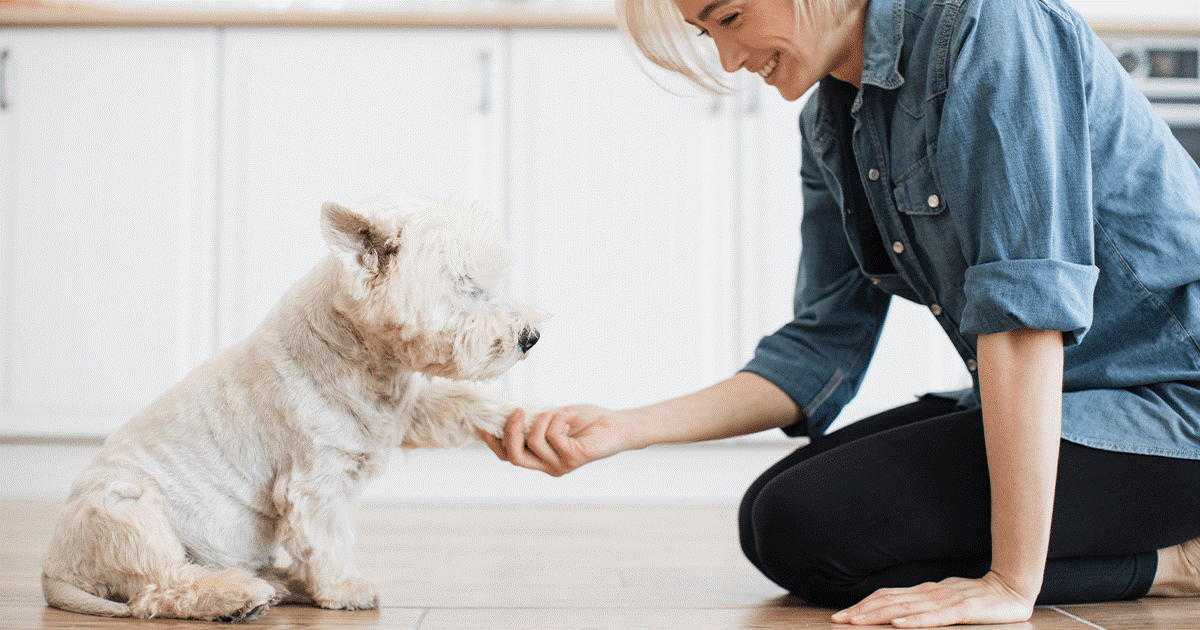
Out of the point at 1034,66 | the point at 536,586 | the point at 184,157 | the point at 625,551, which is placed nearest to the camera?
the point at 1034,66

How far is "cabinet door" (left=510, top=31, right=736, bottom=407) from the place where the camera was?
7.38 feet

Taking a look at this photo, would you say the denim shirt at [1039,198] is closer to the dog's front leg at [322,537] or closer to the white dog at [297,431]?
the white dog at [297,431]

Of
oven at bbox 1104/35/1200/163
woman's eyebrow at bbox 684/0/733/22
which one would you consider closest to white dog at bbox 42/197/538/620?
woman's eyebrow at bbox 684/0/733/22

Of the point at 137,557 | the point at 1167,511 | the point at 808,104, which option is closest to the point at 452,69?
the point at 808,104

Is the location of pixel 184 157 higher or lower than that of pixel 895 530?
higher

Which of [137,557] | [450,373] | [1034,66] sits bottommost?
[137,557]

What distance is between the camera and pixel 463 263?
1032mm

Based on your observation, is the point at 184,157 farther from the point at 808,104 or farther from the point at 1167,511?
the point at 1167,511

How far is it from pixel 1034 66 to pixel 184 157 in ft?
6.40

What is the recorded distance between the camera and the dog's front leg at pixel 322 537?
1.06 meters

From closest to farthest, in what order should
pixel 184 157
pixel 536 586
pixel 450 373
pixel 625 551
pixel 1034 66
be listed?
pixel 1034 66
pixel 450 373
pixel 536 586
pixel 625 551
pixel 184 157

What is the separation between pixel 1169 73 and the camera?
2283 mm

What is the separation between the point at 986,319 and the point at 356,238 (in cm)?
66

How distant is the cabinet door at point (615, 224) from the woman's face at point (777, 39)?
A: 1.09 metres
